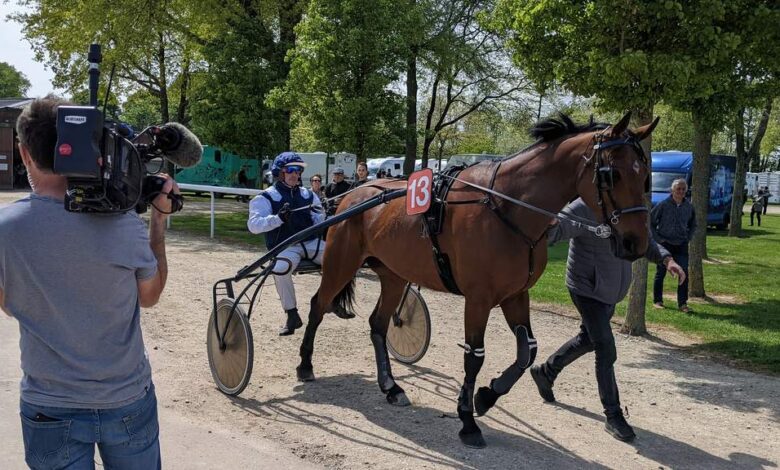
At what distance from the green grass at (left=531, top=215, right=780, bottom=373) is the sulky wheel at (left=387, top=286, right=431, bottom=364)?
3.60 meters

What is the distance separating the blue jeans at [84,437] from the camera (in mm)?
2260

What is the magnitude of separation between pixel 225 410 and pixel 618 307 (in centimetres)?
711

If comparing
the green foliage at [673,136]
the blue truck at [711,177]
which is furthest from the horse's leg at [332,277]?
the green foliage at [673,136]

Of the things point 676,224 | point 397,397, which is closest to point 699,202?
point 676,224

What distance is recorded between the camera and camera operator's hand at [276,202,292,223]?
6430 mm

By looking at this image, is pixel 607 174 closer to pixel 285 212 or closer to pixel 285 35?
pixel 285 212

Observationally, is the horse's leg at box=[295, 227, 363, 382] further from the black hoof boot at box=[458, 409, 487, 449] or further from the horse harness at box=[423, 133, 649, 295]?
the black hoof boot at box=[458, 409, 487, 449]

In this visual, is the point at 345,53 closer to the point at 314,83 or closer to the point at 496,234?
the point at 314,83

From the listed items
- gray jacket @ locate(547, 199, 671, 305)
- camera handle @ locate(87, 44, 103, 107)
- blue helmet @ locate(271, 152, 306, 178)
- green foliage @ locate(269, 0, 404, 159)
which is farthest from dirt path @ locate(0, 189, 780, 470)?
green foliage @ locate(269, 0, 404, 159)

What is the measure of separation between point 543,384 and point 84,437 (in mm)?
4201

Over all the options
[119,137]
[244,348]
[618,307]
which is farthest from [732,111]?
[119,137]

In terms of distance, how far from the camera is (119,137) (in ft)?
7.50

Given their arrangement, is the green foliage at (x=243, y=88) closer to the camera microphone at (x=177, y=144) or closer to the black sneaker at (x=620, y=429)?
the black sneaker at (x=620, y=429)

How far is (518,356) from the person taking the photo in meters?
5.01
